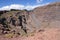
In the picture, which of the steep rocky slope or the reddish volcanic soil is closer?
the reddish volcanic soil

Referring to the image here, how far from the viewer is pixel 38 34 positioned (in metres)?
17.7

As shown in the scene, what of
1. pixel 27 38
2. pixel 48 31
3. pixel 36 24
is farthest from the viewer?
pixel 36 24

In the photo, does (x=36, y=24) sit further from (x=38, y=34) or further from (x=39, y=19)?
(x=38, y=34)

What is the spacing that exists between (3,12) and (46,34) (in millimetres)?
7252

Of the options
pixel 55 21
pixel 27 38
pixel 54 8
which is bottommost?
pixel 27 38

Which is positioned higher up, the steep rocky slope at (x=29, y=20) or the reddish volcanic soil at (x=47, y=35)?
the steep rocky slope at (x=29, y=20)

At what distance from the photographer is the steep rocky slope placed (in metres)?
18.8

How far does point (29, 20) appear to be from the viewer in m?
20.1

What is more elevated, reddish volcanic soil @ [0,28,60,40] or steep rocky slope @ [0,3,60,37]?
steep rocky slope @ [0,3,60,37]

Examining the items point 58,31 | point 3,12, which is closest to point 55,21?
point 58,31

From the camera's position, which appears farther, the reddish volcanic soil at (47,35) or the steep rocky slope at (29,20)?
the steep rocky slope at (29,20)

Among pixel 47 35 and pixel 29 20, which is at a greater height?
pixel 29 20

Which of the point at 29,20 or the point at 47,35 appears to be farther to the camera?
the point at 29,20

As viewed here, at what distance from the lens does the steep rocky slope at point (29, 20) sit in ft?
61.8
